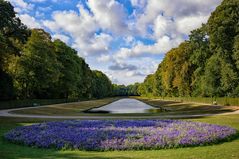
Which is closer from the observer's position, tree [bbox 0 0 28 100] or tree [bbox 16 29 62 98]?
tree [bbox 0 0 28 100]

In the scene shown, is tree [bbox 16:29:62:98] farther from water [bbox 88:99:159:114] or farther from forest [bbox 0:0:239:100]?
water [bbox 88:99:159:114]

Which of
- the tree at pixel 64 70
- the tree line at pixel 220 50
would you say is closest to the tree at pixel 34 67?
the tree at pixel 64 70

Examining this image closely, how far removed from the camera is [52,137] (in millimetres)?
14523

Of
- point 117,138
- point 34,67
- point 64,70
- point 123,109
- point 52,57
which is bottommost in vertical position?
point 117,138

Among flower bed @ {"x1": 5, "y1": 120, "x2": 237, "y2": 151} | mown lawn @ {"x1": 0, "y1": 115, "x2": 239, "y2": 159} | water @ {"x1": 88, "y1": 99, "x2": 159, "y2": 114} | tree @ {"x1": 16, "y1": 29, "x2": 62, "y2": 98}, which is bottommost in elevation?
mown lawn @ {"x1": 0, "y1": 115, "x2": 239, "y2": 159}

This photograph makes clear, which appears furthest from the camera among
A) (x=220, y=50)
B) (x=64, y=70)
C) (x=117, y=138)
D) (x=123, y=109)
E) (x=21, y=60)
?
(x=64, y=70)

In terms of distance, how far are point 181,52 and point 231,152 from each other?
239 feet

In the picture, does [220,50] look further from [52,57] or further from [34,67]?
[52,57]

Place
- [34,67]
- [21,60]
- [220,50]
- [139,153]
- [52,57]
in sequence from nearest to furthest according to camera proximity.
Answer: [139,153], [220,50], [21,60], [34,67], [52,57]

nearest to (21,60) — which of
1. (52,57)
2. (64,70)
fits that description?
(52,57)

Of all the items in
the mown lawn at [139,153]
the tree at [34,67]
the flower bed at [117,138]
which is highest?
the tree at [34,67]

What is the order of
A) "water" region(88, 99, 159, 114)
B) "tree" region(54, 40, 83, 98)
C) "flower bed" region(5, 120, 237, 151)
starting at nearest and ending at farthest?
"flower bed" region(5, 120, 237, 151) < "water" region(88, 99, 159, 114) < "tree" region(54, 40, 83, 98)

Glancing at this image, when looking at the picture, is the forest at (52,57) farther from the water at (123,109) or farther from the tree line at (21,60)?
the water at (123,109)

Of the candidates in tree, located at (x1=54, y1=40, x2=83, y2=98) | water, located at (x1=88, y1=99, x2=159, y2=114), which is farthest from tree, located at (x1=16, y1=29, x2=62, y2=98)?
tree, located at (x1=54, y1=40, x2=83, y2=98)
